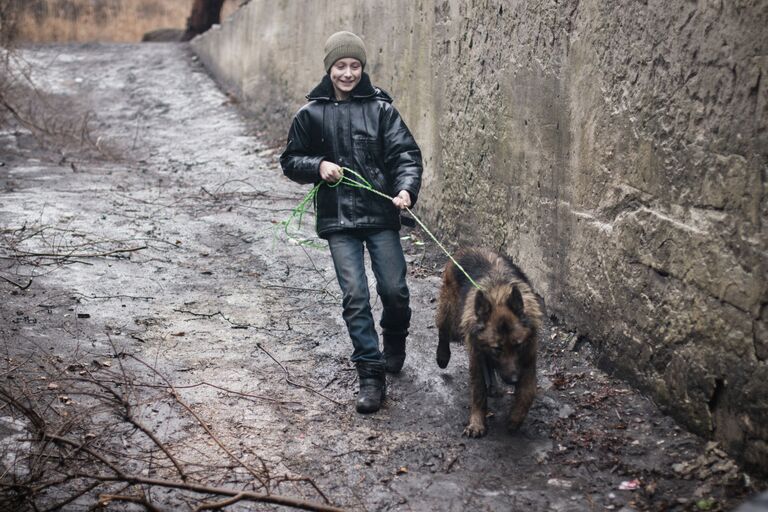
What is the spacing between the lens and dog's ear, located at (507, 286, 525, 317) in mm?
4430

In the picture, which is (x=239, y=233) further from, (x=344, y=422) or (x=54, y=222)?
(x=344, y=422)

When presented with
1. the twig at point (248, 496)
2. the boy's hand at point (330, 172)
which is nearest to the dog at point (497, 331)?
the boy's hand at point (330, 172)

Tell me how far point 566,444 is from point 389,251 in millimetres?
1540

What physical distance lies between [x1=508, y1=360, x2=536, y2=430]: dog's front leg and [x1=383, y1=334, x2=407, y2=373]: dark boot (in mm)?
1062

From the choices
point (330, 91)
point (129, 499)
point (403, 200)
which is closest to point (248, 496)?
point (129, 499)

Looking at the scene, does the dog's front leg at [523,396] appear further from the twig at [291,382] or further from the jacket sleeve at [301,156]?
the jacket sleeve at [301,156]

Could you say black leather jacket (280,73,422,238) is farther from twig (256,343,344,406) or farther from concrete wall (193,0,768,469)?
concrete wall (193,0,768,469)

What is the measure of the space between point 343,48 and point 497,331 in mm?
1950

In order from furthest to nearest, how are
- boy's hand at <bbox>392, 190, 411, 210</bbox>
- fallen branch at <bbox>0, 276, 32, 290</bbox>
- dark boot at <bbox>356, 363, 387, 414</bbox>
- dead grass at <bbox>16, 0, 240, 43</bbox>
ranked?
dead grass at <bbox>16, 0, 240, 43</bbox>
fallen branch at <bbox>0, 276, 32, 290</bbox>
dark boot at <bbox>356, 363, 387, 414</bbox>
boy's hand at <bbox>392, 190, 411, 210</bbox>

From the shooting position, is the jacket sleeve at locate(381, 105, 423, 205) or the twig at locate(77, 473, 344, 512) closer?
the twig at locate(77, 473, 344, 512)

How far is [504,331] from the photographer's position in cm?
441

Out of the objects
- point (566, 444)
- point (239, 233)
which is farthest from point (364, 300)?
point (239, 233)

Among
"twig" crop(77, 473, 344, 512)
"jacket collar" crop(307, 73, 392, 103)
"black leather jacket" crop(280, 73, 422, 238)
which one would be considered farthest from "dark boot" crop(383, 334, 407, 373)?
"twig" crop(77, 473, 344, 512)

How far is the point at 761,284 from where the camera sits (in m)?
3.70
